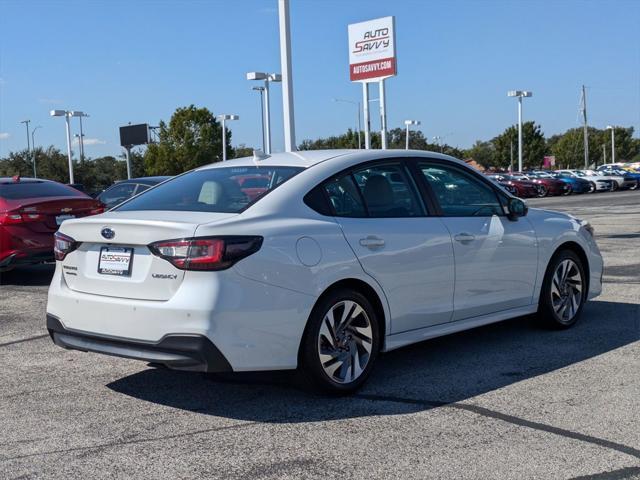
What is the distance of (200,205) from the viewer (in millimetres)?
4992

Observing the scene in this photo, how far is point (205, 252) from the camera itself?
172 inches

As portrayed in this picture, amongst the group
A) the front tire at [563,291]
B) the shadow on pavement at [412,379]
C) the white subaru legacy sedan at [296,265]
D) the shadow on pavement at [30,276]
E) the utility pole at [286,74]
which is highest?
the utility pole at [286,74]

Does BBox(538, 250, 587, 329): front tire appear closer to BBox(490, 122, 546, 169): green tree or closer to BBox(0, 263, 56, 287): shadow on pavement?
BBox(0, 263, 56, 287): shadow on pavement

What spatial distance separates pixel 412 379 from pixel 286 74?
1337 centimetres

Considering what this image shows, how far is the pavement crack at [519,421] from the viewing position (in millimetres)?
4008

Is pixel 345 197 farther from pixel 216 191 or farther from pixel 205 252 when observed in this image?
pixel 205 252

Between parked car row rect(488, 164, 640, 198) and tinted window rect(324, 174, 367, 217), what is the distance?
40243 mm

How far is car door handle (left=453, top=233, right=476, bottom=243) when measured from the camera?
5660 millimetres

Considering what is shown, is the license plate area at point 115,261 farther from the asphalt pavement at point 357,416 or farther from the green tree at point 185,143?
the green tree at point 185,143

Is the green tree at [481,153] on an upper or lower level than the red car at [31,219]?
upper

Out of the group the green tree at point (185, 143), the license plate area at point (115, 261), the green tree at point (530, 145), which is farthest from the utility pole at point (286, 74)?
the green tree at point (530, 145)

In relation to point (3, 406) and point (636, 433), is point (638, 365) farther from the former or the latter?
point (3, 406)

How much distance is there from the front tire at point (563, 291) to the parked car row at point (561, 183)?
38.2 m

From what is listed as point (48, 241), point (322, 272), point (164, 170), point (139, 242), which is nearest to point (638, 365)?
point (322, 272)
